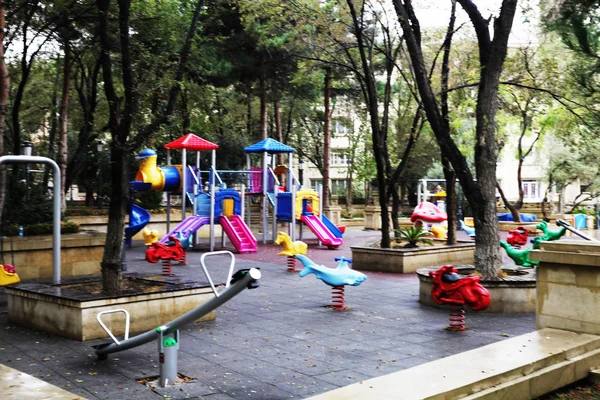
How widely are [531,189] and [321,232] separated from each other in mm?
41618

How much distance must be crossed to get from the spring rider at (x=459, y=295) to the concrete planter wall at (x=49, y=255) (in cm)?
814

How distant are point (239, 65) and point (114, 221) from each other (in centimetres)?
1942

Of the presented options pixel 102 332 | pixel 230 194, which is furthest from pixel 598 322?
pixel 230 194

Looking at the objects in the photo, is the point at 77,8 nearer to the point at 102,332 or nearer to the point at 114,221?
the point at 114,221

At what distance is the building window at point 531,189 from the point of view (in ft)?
193

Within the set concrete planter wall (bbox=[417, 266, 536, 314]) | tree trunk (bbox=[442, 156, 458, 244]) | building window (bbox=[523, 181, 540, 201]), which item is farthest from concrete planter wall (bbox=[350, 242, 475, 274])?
building window (bbox=[523, 181, 540, 201])

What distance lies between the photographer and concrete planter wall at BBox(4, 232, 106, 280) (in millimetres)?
13734

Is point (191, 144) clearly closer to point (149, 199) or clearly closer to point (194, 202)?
point (194, 202)

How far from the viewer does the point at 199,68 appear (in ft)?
76.6

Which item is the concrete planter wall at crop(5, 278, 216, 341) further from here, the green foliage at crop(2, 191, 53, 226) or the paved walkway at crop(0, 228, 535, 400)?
the green foliage at crop(2, 191, 53, 226)

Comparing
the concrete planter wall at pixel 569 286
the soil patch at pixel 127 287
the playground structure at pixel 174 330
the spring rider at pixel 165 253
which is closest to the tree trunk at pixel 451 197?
the spring rider at pixel 165 253

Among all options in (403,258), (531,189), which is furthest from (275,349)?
(531,189)

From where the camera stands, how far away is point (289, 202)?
24.0 m

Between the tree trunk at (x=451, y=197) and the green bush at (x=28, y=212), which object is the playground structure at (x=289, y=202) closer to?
the tree trunk at (x=451, y=197)
